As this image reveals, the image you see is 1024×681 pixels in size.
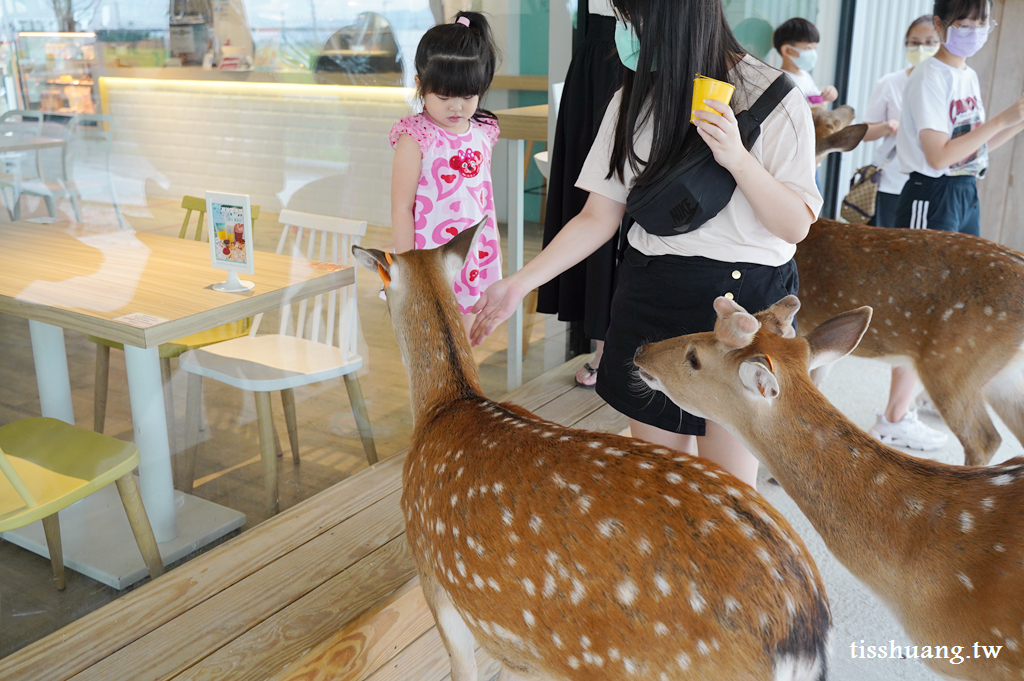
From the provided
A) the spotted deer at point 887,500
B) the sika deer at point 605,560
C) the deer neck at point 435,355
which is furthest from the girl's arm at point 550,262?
the spotted deer at point 887,500

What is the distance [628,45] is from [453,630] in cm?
118

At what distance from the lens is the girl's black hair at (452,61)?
7.39ft

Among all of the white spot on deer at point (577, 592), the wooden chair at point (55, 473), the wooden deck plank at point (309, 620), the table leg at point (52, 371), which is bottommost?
the wooden deck plank at point (309, 620)

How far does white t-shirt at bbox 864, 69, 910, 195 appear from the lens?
389 centimetres

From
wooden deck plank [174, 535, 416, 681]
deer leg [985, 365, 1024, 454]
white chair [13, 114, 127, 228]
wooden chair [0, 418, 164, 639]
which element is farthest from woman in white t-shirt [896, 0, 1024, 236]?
wooden chair [0, 418, 164, 639]

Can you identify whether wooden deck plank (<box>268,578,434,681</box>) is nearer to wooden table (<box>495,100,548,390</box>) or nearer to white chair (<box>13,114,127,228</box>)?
white chair (<box>13,114,127,228</box>)

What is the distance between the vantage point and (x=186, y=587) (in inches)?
76.0

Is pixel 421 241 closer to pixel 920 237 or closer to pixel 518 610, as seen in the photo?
pixel 518 610

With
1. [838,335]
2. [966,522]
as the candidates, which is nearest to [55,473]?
[838,335]

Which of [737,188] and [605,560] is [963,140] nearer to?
[737,188]

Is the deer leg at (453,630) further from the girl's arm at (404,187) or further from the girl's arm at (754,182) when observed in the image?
the girl's arm at (404,187)

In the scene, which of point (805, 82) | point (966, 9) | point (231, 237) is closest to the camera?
point (231, 237)

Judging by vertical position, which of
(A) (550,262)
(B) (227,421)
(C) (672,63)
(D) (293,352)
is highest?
(C) (672,63)

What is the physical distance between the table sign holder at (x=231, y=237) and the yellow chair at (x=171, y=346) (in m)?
0.03
